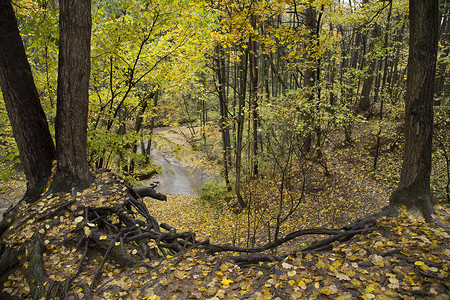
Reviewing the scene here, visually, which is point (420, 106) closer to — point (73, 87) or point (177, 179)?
point (73, 87)

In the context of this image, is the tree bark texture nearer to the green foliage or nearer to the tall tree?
the tall tree

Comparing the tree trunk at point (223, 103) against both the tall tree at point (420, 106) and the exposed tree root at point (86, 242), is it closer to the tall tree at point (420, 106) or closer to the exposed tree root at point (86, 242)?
the exposed tree root at point (86, 242)

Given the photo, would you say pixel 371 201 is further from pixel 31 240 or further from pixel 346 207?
pixel 31 240

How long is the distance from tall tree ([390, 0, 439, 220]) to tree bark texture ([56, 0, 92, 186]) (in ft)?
15.4

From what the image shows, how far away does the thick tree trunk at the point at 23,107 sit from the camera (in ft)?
11.9

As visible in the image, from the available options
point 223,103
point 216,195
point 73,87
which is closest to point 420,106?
point 73,87

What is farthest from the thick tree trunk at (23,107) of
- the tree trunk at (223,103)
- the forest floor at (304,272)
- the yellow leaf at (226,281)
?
the tree trunk at (223,103)

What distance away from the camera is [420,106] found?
3.30m

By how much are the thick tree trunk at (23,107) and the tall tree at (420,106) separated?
5.66 meters

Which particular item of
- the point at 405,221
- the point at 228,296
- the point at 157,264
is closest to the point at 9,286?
the point at 157,264

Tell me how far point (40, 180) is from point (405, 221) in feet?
18.4

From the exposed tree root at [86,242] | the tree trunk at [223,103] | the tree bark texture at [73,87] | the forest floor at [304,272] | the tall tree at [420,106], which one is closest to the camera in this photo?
the forest floor at [304,272]

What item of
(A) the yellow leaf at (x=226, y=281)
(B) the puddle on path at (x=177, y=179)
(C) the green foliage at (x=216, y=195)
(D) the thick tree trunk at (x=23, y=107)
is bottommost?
(B) the puddle on path at (x=177, y=179)

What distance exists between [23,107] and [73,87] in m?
0.90
